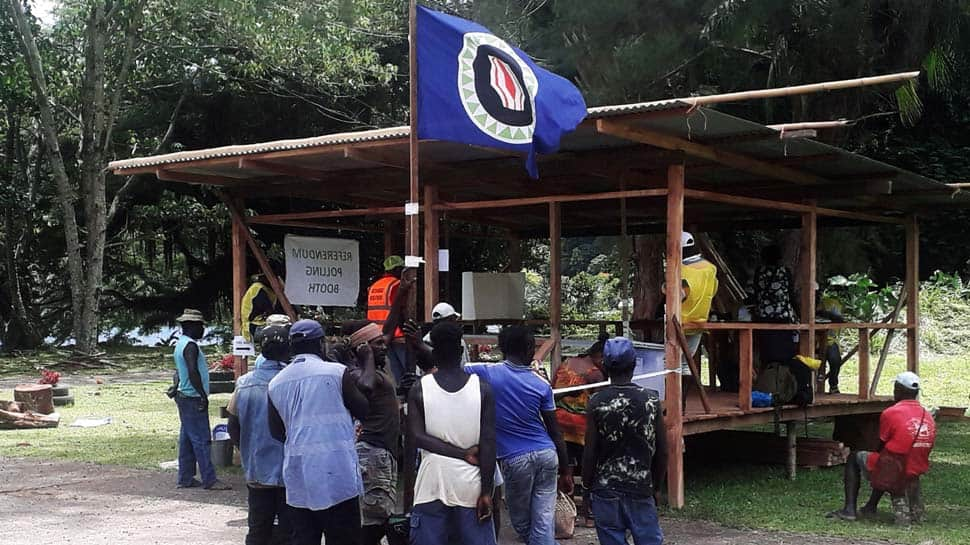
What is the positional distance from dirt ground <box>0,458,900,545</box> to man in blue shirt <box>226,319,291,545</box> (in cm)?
161

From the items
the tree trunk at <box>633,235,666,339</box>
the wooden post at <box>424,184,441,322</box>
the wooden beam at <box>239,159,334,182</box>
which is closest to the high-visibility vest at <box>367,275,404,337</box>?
the wooden post at <box>424,184,441,322</box>

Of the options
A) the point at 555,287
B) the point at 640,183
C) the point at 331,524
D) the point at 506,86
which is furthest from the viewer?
the point at 640,183

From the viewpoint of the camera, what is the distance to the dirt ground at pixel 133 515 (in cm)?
788

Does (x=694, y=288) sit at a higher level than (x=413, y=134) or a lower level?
lower

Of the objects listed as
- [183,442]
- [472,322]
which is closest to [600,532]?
[183,442]

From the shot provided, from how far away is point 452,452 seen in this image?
5152 mm

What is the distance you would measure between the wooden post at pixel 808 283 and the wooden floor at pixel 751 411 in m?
0.61

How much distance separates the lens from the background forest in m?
14.2

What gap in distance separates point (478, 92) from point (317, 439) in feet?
8.80

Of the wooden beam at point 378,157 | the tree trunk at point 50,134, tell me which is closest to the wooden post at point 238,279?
the wooden beam at point 378,157

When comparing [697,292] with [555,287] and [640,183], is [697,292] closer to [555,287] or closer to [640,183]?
[555,287]

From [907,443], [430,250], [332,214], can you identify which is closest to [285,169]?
[332,214]

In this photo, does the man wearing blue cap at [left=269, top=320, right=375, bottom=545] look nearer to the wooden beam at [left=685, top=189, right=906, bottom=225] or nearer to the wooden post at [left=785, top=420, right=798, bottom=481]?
the wooden beam at [left=685, top=189, right=906, bottom=225]

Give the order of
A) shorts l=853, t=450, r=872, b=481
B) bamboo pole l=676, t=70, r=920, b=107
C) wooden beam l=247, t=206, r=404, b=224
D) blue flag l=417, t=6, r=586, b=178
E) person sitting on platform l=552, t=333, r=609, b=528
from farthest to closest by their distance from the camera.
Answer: wooden beam l=247, t=206, r=404, b=224
person sitting on platform l=552, t=333, r=609, b=528
shorts l=853, t=450, r=872, b=481
blue flag l=417, t=6, r=586, b=178
bamboo pole l=676, t=70, r=920, b=107
